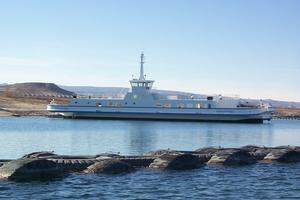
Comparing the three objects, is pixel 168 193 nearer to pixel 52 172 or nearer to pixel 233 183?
pixel 233 183

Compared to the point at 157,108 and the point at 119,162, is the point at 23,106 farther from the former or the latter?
the point at 119,162

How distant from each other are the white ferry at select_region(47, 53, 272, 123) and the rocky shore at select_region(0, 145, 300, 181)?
70.6 metres

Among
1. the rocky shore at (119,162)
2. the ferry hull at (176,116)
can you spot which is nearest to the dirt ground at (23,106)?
the ferry hull at (176,116)

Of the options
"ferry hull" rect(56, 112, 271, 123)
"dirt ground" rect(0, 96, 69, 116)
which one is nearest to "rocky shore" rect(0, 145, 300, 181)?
"ferry hull" rect(56, 112, 271, 123)

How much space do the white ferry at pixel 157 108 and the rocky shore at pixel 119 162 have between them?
232 ft

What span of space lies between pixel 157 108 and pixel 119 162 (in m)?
82.4

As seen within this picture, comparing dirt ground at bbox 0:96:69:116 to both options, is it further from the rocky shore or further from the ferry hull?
the rocky shore

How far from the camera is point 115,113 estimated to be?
376 ft

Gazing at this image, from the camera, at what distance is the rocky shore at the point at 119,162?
27016 millimetres

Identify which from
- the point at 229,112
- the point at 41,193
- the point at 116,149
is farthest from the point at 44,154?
the point at 229,112

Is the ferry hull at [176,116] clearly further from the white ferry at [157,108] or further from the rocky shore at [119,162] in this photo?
the rocky shore at [119,162]

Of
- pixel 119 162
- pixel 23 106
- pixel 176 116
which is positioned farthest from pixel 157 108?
pixel 119 162

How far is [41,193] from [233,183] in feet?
31.2

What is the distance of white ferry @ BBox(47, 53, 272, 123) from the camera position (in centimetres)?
11094
